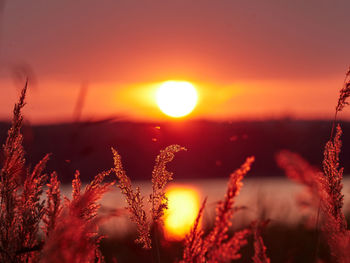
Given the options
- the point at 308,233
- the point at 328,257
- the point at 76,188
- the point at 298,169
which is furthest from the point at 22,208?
the point at 308,233

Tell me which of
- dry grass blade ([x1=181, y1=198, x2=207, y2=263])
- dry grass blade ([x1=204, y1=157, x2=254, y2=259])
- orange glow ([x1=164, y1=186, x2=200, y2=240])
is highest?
dry grass blade ([x1=204, y1=157, x2=254, y2=259])

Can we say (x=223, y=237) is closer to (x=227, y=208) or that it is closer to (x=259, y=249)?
(x=227, y=208)

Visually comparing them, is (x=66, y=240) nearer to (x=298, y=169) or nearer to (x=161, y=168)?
(x=161, y=168)

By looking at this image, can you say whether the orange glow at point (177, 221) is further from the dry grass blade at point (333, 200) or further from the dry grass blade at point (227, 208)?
the dry grass blade at point (333, 200)

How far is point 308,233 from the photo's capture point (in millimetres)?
6637

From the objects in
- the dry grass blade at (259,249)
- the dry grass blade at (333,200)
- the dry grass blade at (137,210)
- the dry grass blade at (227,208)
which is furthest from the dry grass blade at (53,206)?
the dry grass blade at (333,200)

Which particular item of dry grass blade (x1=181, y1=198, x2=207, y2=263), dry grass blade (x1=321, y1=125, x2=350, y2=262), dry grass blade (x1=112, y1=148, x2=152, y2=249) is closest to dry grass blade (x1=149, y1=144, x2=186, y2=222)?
dry grass blade (x1=112, y1=148, x2=152, y2=249)

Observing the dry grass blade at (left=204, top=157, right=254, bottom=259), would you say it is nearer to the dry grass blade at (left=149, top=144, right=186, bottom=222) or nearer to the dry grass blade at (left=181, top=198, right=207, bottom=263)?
the dry grass blade at (left=181, top=198, right=207, bottom=263)

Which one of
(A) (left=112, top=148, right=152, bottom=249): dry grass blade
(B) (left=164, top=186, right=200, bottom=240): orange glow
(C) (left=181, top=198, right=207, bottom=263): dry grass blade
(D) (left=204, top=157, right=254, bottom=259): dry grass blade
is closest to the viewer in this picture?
(D) (left=204, top=157, right=254, bottom=259): dry grass blade

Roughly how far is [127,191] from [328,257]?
11.5 feet

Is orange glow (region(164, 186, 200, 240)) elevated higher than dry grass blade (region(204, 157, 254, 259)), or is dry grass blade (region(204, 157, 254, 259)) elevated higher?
dry grass blade (region(204, 157, 254, 259))

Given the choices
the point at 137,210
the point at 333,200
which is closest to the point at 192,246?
the point at 137,210

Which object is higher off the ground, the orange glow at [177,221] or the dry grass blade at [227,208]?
the dry grass blade at [227,208]

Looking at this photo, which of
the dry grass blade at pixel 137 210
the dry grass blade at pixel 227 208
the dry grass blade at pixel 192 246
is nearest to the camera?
the dry grass blade at pixel 227 208
